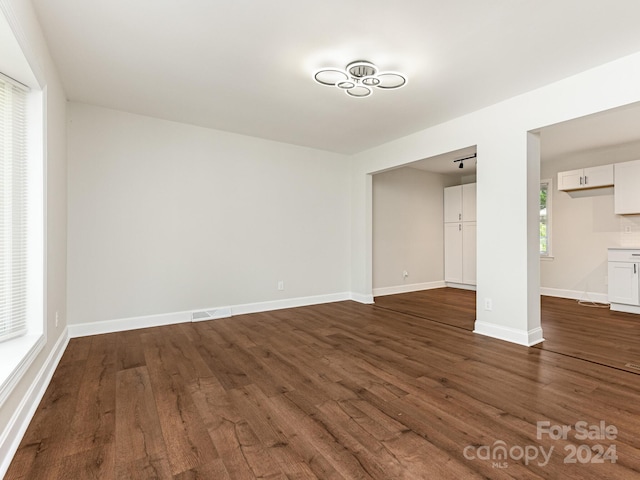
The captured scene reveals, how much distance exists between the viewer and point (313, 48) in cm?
254

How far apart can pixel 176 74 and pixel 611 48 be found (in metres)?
3.55

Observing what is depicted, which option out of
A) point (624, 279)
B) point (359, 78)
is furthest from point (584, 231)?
point (359, 78)

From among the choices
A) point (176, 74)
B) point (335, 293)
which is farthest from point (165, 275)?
point (335, 293)

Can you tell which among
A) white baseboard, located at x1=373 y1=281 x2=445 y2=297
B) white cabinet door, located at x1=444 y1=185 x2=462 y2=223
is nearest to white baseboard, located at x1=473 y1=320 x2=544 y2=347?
white baseboard, located at x1=373 y1=281 x2=445 y2=297

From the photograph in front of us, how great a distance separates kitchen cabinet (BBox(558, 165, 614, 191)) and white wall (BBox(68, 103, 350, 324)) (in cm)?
392

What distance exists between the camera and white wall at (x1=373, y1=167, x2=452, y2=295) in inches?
244

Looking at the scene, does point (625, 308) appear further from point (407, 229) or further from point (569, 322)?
point (407, 229)

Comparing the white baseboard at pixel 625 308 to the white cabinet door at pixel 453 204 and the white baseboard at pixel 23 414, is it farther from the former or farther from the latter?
the white baseboard at pixel 23 414

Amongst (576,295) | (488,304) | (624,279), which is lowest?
(576,295)

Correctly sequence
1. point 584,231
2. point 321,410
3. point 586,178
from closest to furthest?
point 321,410, point 586,178, point 584,231

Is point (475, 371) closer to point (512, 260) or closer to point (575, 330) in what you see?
point (512, 260)

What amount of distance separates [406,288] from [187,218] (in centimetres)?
432

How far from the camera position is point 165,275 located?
161 inches

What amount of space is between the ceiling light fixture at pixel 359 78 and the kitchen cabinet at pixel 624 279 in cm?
445
